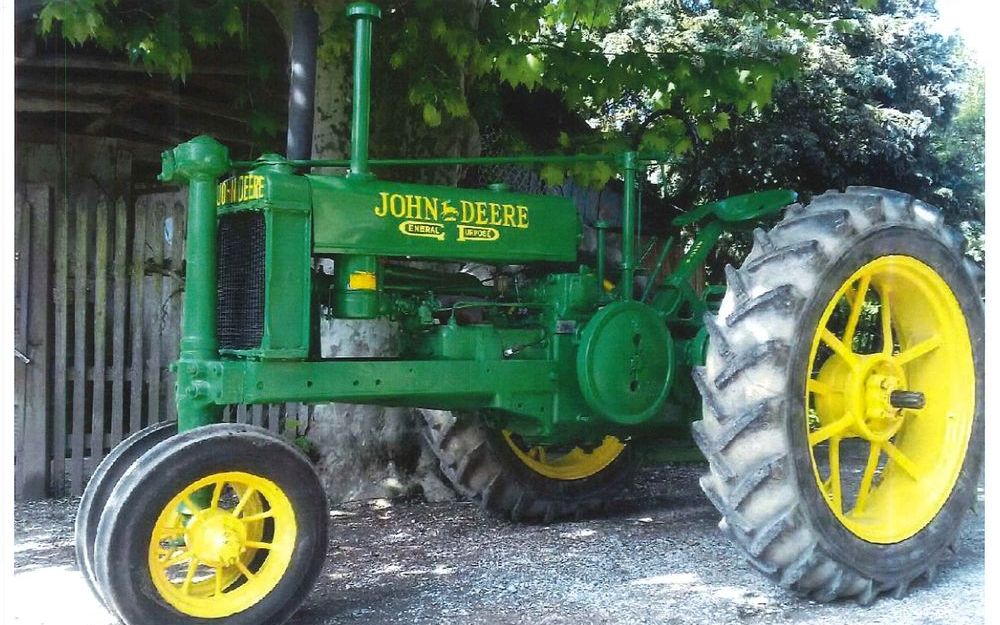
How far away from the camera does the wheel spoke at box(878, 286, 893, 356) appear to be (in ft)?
13.3

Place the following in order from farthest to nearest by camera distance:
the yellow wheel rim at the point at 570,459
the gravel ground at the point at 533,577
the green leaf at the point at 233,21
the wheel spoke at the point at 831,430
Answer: the green leaf at the point at 233,21, the yellow wheel rim at the point at 570,459, the wheel spoke at the point at 831,430, the gravel ground at the point at 533,577

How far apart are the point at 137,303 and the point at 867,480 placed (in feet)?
14.1

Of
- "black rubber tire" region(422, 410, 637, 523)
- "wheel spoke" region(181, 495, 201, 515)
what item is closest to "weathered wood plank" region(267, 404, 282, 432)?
"black rubber tire" region(422, 410, 637, 523)

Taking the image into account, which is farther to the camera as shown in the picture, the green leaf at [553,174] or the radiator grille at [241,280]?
the green leaf at [553,174]

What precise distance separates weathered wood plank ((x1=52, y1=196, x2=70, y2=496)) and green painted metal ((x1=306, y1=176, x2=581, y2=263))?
299 cm

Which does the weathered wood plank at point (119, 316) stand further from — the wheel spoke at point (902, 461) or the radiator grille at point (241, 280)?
the wheel spoke at point (902, 461)

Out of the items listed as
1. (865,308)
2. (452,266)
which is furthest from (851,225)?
(452,266)

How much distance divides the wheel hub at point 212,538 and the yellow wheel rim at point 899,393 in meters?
2.11

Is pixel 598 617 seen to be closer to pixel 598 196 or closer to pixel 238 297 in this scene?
pixel 238 297

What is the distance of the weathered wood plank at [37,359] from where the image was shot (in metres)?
5.90

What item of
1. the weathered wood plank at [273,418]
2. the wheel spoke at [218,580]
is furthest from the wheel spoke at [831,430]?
the weathered wood plank at [273,418]

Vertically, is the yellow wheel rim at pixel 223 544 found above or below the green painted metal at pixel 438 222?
below

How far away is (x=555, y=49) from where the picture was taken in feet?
20.2

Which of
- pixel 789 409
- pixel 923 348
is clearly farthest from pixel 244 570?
pixel 923 348
